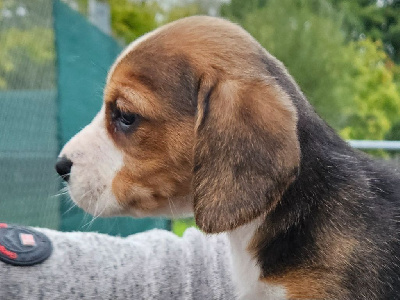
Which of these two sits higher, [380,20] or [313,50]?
[313,50]

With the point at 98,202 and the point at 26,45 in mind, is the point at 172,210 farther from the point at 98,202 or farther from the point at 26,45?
the point at 26,45

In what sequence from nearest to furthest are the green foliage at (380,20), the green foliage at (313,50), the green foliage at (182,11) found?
the green foliage at (182,11), the green foliage at (313,50), the green foliage at (380,20)

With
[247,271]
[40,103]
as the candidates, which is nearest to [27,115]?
[40,103]

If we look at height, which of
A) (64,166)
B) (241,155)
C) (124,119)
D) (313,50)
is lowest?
(313,50)

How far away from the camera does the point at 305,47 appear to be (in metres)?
13.9

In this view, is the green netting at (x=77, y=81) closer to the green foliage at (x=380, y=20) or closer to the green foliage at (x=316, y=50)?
the green foliage at (x=316, y=50)

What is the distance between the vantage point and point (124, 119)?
2.13 meters

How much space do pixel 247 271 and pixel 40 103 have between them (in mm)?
1859

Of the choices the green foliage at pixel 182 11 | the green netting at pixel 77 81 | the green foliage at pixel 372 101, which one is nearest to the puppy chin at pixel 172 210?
the green netting at pixel 77 81

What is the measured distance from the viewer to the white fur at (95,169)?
2172 millimetres

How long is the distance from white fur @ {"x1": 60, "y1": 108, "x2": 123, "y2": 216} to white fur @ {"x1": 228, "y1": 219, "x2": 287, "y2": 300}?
0.47m

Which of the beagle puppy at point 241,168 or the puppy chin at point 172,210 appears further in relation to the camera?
the puppy chin at point 172,210

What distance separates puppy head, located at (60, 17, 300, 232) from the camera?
188cm

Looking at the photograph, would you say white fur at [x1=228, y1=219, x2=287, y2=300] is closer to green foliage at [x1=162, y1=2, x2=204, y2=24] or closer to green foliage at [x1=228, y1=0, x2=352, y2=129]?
green foliage at [x1=162, y1=2, x2=204, y2=24]
